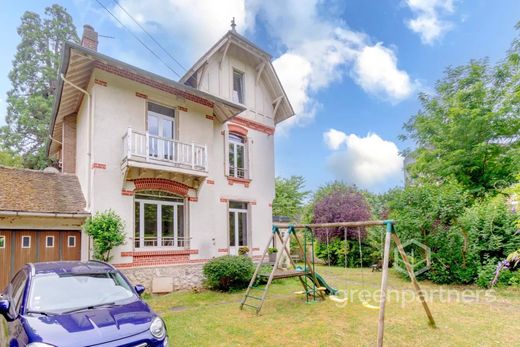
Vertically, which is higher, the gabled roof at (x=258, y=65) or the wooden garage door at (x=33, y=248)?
the gabled roof at (x=258, y=65)

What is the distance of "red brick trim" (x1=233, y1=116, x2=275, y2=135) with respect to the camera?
13313mm

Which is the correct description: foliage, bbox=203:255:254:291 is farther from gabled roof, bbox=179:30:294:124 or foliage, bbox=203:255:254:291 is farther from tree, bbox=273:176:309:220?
tree, bbox=273:176:309:220

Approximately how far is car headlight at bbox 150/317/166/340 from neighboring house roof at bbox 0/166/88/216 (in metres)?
6.33

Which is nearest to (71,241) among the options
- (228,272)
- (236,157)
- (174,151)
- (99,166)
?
(99,166)

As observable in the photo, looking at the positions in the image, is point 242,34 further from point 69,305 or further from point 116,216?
point 69,305

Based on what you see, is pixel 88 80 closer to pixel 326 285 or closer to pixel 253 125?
pixel 253 125

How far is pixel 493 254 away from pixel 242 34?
40.2ft

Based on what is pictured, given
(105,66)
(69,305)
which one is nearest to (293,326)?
(69,305)

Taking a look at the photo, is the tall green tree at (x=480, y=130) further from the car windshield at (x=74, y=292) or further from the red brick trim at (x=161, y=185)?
the car windshield at (x=74, y=292)

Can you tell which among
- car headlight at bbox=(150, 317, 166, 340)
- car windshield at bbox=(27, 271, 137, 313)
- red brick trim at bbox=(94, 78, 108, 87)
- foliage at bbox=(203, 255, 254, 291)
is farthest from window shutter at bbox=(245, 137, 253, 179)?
car headlight at bbox=(150, 317, 166, 340)

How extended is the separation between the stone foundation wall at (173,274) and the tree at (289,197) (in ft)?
46.6

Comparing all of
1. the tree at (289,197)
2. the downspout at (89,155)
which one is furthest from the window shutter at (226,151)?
the tree at (289,197)

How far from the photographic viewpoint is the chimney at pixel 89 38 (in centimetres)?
1127

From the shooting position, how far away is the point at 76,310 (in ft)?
13.4
